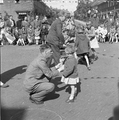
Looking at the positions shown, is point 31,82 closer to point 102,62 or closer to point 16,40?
point 102,62

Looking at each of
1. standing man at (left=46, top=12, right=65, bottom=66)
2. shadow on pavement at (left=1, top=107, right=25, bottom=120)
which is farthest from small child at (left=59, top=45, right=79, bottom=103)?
standing man at (left=46, top=12, right=65, bottom=66)

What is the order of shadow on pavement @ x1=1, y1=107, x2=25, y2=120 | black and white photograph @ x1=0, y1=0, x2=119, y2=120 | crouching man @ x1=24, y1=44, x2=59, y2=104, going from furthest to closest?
crouching man @ x1=24, y1=44, x2=59, y2=104, black and white photograph @ x1=0, y1=0, x2=119, y2=120, shadow on pavement @ x1=1, y1=107, x2=25, y2=120

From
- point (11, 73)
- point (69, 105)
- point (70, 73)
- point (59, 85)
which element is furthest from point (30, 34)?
point (69, 105)

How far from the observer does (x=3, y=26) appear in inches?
598

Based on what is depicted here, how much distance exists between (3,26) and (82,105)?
463 inches

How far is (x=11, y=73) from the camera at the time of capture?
7.68 meters

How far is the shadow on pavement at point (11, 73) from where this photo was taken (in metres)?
6.99

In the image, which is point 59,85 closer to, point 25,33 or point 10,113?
point 10,113

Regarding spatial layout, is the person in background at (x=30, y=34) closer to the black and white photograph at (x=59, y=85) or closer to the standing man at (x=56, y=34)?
the black and white photograph at (x=59, y=85)

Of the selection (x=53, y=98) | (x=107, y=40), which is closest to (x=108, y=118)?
(x=53, y=98)

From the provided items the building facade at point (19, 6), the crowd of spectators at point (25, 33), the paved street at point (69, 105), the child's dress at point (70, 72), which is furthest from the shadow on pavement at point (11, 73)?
the building facade at point (19, 6)

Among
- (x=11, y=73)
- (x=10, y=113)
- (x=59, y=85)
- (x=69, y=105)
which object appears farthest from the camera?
(x=11, y=73)

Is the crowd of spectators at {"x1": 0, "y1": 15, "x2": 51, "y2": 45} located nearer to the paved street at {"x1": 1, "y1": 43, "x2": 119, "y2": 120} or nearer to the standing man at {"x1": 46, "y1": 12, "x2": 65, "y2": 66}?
the paved street at {"x1": 1, "y1": 43, "x2": 119, "y2": 120}

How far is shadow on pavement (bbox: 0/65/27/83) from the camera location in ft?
22.9
